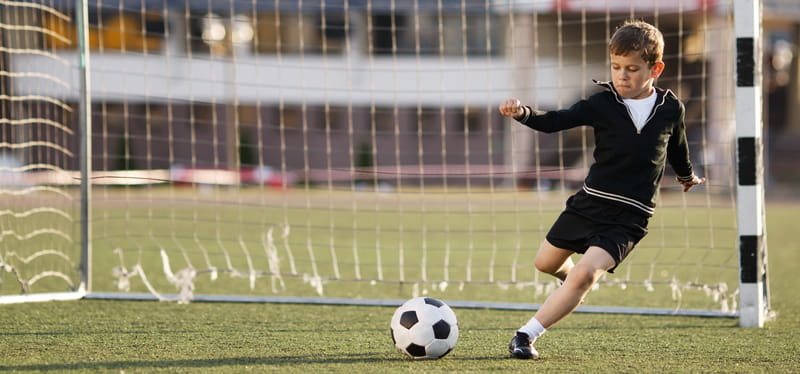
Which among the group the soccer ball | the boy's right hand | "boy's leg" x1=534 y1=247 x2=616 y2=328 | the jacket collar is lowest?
the soccer ball

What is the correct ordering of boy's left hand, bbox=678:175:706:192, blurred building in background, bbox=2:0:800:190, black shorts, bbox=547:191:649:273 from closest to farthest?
black shorts, bbox=547:191:649:273, boy's left hand, bbox=678:175:706:192, blurred building in background, bbox=2:0:800:190

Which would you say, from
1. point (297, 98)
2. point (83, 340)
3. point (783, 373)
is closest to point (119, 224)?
point (83, 340)

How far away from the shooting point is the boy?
364cm

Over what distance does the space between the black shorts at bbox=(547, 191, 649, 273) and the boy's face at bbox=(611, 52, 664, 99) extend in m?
0.46

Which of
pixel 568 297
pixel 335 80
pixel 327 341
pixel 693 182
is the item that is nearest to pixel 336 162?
pixel 335 80

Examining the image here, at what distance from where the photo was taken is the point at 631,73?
3.68 m

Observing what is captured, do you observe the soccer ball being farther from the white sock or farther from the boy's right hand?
the boy's right hand

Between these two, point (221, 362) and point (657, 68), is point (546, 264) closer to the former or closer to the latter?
point (657, 68)

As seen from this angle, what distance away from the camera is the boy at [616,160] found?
11.9 feet

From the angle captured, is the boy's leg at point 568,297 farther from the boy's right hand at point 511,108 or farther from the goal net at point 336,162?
the goal net at point 336,162

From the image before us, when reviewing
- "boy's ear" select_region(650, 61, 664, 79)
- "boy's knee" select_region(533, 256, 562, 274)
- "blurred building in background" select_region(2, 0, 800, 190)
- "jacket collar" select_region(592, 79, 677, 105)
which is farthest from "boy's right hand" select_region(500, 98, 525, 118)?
"blurred building in background" select_region(2, 0, 800, 190)

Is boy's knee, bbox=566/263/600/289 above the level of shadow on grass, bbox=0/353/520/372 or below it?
above

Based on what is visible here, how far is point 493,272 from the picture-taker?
7582 mm

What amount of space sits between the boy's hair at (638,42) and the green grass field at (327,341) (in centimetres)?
125
